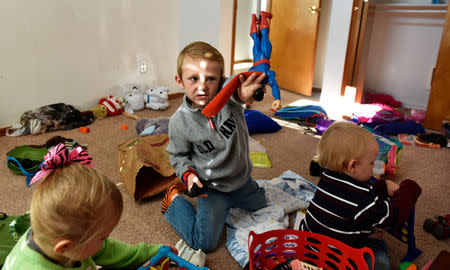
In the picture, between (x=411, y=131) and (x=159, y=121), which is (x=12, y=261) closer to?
(x=159, y=121)

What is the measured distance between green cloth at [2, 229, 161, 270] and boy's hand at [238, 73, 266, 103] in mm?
525

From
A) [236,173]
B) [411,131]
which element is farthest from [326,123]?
[236,173]

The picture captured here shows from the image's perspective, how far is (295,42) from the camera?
3.60 metres

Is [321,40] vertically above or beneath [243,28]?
beneath

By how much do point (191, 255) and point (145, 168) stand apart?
626 mm

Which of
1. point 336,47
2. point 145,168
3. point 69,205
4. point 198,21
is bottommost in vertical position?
point 145,168

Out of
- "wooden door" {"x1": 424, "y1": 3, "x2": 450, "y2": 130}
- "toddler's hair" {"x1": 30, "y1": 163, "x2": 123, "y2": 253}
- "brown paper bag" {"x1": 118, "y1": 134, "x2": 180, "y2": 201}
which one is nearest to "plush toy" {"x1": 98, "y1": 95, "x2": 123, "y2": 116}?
"brown paper bag" {"x1": 118, "y1": 134, "x2": 180, "y2": 201}

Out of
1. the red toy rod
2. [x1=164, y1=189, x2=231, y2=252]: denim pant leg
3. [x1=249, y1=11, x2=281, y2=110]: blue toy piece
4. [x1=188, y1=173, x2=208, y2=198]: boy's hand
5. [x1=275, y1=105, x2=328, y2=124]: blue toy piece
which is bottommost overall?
[x1=164, y1=189, x2=231, y2=252]: denim pant leg

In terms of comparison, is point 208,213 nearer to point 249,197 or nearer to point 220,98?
point 249,197

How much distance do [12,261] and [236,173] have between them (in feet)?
2.55

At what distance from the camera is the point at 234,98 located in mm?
1114

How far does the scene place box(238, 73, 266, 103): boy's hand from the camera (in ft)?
3.21

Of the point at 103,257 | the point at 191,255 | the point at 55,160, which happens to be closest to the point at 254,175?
the point at 191,255

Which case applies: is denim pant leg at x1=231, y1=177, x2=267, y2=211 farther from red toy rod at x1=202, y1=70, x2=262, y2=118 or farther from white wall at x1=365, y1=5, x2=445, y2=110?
white wall at x1=365, y1=5, x2=445, y2=110
